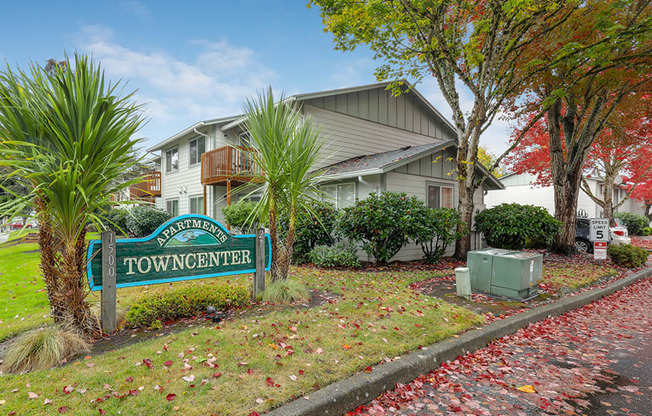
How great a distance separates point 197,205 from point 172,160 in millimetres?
4184

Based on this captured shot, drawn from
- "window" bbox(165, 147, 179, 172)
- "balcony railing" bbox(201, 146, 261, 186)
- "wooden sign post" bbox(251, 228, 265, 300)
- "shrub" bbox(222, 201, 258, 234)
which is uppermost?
"window" bbox(165, 147, 179, 172)

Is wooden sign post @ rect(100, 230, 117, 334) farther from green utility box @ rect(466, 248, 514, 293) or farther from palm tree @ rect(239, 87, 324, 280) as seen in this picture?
green utility box @ rect(466, 248, 514, 293)

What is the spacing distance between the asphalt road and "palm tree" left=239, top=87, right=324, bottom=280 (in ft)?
10.3

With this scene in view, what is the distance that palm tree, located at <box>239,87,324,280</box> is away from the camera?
16.3ft

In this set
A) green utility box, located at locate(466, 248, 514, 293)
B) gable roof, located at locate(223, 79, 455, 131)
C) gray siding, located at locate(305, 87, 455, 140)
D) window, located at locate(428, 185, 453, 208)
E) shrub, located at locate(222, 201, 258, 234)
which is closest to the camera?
green utility box, located at locate(466, 248, 514, 293)

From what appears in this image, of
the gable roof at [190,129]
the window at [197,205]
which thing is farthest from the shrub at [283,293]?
the window at [197,205]

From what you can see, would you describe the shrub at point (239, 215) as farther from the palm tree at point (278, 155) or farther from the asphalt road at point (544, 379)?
the asphalt road at point (544, 379)

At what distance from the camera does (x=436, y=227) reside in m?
8.83

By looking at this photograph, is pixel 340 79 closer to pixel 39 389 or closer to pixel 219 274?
pixel 219 274

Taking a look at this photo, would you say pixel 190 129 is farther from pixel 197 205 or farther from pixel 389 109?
pixel 389 109

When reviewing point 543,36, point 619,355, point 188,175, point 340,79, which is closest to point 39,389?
point 619,355

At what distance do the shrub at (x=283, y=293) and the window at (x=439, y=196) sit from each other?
7.54 meters

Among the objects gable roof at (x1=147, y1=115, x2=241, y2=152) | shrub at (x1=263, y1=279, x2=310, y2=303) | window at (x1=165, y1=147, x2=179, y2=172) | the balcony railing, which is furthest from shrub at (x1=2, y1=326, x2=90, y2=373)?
window at (x1=165, y1=147, x2=179, y2=172)

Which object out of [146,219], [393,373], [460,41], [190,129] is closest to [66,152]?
[393,373]
